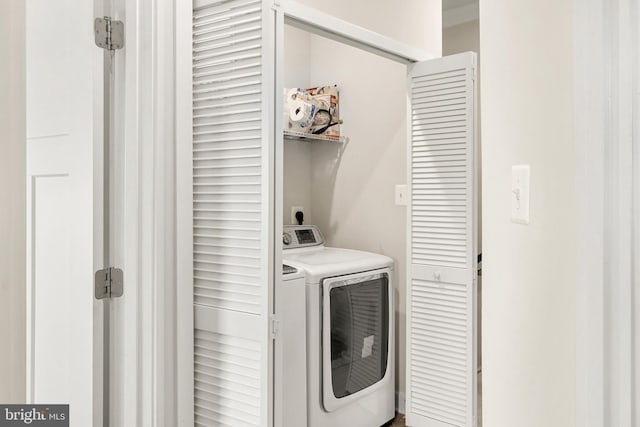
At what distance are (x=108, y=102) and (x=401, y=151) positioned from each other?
1.71 metres

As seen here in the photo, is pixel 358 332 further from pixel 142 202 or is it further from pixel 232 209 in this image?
pixel 142 202

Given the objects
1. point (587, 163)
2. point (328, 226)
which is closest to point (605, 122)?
point (587, 163)

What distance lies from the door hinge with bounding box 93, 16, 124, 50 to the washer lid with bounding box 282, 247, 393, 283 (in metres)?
1.13

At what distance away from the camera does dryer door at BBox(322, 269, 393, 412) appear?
7.37 ft

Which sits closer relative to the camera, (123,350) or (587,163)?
(587,163)

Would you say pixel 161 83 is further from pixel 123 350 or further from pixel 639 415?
pixel 639 415

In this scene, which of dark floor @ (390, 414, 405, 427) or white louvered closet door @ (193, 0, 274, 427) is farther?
dark floor @ (390, 414, 405, 427)

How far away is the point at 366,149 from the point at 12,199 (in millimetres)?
1891

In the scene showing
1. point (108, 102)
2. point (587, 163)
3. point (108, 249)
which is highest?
point (108, 102)

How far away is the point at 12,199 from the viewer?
1.70m

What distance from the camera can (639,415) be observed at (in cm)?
67

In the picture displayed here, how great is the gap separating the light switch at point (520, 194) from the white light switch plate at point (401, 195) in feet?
5.99

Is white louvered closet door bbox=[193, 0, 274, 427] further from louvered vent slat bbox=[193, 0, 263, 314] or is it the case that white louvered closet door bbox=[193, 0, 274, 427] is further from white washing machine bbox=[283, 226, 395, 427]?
white washing machine bbox=[283, 226, 395, 427]

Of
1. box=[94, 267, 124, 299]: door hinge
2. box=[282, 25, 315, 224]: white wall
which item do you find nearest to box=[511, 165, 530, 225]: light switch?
box=[94, 267, 124, 299]: door hinge
